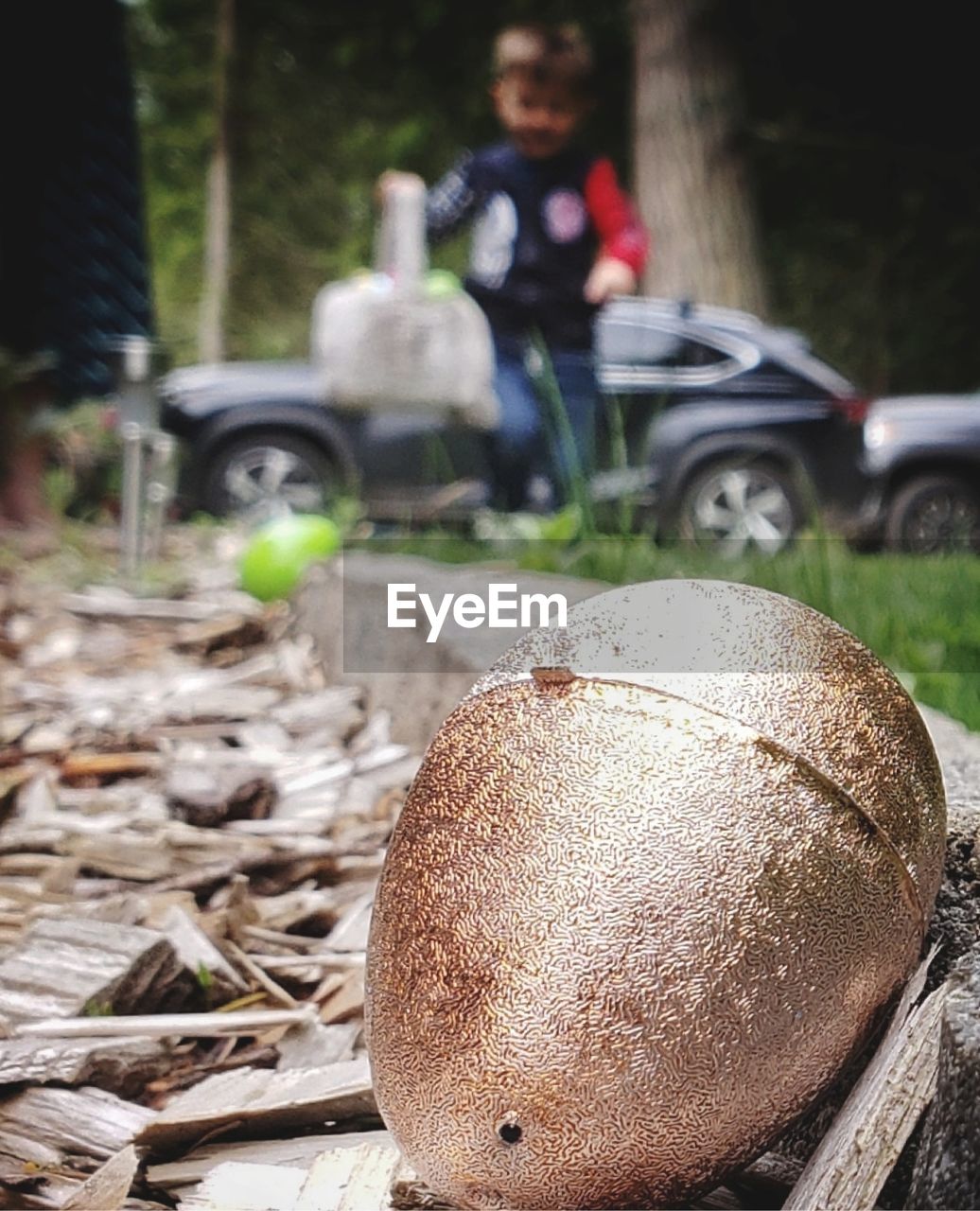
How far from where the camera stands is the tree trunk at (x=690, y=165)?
9383 mm

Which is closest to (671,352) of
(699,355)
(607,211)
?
(699,355)

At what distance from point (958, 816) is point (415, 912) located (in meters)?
0.57

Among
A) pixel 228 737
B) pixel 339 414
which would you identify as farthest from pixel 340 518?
pixel 228 737

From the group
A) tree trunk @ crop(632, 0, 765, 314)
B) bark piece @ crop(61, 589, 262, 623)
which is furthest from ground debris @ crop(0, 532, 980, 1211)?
tree trunk @ crop(632, 0, 765, 314)

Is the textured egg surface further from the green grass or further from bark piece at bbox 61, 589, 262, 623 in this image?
bark piece at bbox 61, 589, 262, 623

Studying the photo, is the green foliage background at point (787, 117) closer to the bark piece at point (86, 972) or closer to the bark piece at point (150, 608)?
the bark piece at point (150, 608)

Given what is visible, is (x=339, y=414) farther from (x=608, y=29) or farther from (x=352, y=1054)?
(x=352, y=1054)

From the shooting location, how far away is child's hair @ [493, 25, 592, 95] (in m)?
5.07

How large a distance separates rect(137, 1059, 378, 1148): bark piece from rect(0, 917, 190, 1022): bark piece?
18 centimetres

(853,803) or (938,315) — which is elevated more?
(938,315)

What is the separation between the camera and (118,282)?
802cm

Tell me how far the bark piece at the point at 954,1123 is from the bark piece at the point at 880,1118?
0.10 feet

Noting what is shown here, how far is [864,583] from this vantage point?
13.3 ft

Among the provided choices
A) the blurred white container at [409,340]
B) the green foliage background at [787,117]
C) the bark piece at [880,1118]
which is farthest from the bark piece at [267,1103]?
the green foliage background at [787,117]
